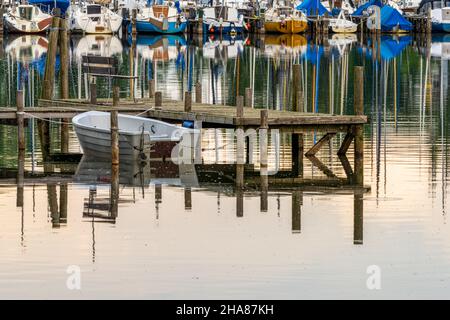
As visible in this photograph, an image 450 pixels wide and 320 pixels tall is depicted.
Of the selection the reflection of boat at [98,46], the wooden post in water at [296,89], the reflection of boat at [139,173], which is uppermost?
the wooden post in water at [296,89]

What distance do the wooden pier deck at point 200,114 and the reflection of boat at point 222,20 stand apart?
82628mm

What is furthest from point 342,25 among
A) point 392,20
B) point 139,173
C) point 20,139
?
point 139,173

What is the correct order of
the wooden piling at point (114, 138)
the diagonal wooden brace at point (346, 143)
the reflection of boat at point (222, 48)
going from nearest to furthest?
the wooden piling at point (114, 138) → the diagonal wooden brace at point (346, 143) → the reflection of boat at point (222, 48)

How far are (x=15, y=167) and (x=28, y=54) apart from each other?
54.3 metres

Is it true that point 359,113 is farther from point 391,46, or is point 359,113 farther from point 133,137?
point 391,46

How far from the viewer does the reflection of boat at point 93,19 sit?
121438mm

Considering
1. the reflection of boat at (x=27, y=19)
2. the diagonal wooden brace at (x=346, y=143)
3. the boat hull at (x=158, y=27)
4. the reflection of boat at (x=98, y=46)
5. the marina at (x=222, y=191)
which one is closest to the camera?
the marina at (x=222, y=191)

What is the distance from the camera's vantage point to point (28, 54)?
300ft

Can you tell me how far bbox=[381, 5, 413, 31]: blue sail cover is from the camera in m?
126

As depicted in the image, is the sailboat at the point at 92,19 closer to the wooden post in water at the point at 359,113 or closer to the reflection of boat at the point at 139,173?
the reflection of boat at the point at 139,173

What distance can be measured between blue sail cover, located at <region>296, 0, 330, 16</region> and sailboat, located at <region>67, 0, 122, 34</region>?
13869 millimetres

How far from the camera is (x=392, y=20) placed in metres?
126

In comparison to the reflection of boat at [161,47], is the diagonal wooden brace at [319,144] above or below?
below

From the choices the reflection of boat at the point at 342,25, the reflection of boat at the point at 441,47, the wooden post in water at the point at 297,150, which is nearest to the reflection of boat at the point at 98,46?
the reflection of boat at the point at 342,25
